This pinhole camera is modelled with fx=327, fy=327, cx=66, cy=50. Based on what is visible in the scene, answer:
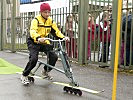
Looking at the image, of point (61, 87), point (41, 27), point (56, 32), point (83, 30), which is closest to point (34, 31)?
point (41, 27)

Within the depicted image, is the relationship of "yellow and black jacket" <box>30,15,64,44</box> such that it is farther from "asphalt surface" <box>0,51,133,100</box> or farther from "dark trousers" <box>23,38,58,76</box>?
"asphalt surface" <box>0,51,133,100</box>

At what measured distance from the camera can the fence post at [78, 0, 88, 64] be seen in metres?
10.4

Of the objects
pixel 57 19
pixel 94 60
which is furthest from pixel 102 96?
pixel 57 19

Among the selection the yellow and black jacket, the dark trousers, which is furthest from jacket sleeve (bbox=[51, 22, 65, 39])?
the dark trousers

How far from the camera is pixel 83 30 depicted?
1047 cm

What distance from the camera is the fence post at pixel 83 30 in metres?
10.4

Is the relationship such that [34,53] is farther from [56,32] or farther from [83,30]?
[83,30]

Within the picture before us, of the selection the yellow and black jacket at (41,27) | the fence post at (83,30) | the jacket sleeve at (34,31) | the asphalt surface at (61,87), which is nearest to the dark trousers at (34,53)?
the yellow and black jacket at (41,27)

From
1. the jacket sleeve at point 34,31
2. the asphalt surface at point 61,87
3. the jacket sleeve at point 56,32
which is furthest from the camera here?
the jacket sleeve at point 56,32

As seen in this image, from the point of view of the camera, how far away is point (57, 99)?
6238mm

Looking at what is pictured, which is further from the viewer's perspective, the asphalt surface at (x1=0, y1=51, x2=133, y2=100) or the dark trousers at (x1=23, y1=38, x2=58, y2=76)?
the dark trousers at (x1=23, y1=38, x2=58, y2=76)

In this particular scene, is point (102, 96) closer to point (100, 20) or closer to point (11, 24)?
point (100, 20)

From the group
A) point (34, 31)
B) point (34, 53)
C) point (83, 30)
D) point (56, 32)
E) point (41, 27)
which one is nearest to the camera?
point (34, 31)

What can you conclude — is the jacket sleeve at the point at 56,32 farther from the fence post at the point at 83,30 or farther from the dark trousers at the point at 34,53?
the fence post at the point at 83,30
